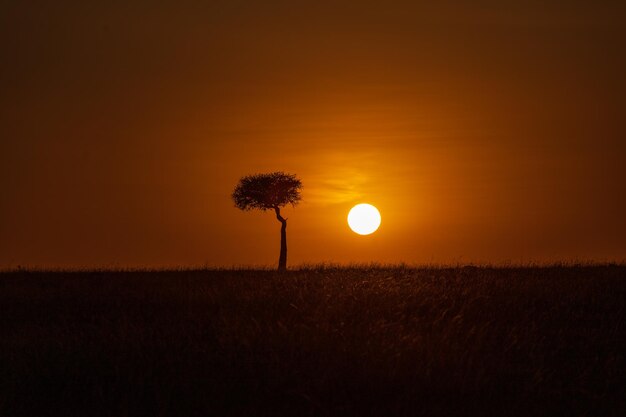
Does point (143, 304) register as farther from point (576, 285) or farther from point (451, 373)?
point (576, 285)

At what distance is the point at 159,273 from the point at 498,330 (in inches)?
598

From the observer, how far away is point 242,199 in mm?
43156

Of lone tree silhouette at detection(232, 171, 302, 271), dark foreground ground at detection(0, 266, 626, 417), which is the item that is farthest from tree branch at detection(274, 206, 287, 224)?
dark foreground ground at detection(0, 266, 626, 417)

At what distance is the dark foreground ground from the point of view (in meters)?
8.66

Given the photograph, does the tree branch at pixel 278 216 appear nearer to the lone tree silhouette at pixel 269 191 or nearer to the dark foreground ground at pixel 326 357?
the lone tree silhouette at pixel 269 191

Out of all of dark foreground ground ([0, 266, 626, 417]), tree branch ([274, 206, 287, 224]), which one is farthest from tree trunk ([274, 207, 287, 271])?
dark foreground ground ([0, 266, 626, 417])

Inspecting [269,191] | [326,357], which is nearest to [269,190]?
[269,191]

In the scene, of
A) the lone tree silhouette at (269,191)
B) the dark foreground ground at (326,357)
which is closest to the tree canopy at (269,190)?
the lone tree silhouette at (269,191)

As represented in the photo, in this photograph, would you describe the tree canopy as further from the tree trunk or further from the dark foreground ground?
the dark foreground ground

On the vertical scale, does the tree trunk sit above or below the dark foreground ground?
above

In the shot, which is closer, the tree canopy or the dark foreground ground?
the dark foreground ground

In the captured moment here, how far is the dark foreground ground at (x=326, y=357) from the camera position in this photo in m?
8.66

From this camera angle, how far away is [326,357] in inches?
376

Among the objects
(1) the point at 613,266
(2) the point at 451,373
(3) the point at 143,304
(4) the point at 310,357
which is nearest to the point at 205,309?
(3) the point at 143,304
